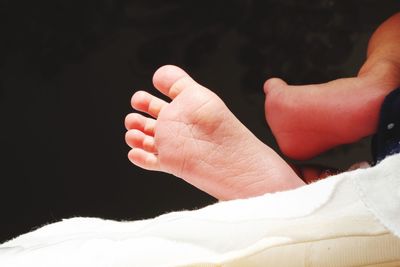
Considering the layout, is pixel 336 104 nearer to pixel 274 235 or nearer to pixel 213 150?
pixel 213 150

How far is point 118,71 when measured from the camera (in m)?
0.90

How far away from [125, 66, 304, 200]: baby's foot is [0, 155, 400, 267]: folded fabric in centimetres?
16

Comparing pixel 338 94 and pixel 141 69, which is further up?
pixel 141 69

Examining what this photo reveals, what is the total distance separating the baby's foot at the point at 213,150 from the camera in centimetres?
61

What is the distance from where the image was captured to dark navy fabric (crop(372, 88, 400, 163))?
0.57m

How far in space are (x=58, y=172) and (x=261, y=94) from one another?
14.2 inches

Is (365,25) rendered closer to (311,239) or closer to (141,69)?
(141,69)

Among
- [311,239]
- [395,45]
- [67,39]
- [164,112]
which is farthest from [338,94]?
[67,39]

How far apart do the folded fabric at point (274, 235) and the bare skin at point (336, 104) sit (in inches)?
7.7

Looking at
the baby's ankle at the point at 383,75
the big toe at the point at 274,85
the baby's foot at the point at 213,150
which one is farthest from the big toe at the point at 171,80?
the baby's ankle at the point at 383,75

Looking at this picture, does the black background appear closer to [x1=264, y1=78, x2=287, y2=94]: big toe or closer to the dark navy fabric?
[x1=264, y1=78, x2=287, y2=94]: big toe

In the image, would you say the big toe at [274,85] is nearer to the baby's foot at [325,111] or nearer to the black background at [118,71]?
the baby's foot at [325,111]

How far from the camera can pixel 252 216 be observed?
42cm

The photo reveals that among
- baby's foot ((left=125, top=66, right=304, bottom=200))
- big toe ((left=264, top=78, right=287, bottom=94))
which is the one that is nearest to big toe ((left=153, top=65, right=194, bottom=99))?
baby's foot ((left=125, top=66, right=304, bottom=200))
